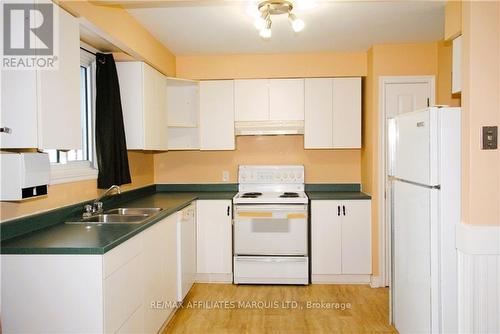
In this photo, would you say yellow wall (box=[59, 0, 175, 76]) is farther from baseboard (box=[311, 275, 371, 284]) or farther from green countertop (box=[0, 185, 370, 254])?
baseboard (box=[311, 275, 371, 284])

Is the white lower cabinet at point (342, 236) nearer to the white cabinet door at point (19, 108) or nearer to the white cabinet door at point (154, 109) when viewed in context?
the white cabinet door at point (154, 109)

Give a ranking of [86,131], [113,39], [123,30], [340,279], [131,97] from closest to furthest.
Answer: [113,39] < [123,30] < [86,131] < [131,97] < [340,279]

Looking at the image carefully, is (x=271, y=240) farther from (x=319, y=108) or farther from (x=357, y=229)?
(x=319, y=108)

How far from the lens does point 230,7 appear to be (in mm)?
2744

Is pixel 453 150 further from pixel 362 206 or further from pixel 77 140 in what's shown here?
pixel 77 140

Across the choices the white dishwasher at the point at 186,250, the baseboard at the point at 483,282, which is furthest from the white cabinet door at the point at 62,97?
the baseboard at the point at 483,282

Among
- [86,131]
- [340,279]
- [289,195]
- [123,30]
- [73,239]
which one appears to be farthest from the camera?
[289,195]

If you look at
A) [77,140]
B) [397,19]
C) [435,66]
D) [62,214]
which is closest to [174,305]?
[62,214]

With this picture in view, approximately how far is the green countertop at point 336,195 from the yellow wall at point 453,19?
174 centimetres

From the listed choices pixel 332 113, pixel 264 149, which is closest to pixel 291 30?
pixel 332 113

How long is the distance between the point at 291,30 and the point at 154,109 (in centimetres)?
144

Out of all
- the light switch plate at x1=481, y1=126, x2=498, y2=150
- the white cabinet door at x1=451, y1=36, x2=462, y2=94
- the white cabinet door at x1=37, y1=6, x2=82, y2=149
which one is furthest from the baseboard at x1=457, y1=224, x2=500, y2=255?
the white cabinet door at x1=37, y1=6, x2=82, y2=149

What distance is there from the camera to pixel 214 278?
392cm

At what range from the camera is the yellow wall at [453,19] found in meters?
2.43
